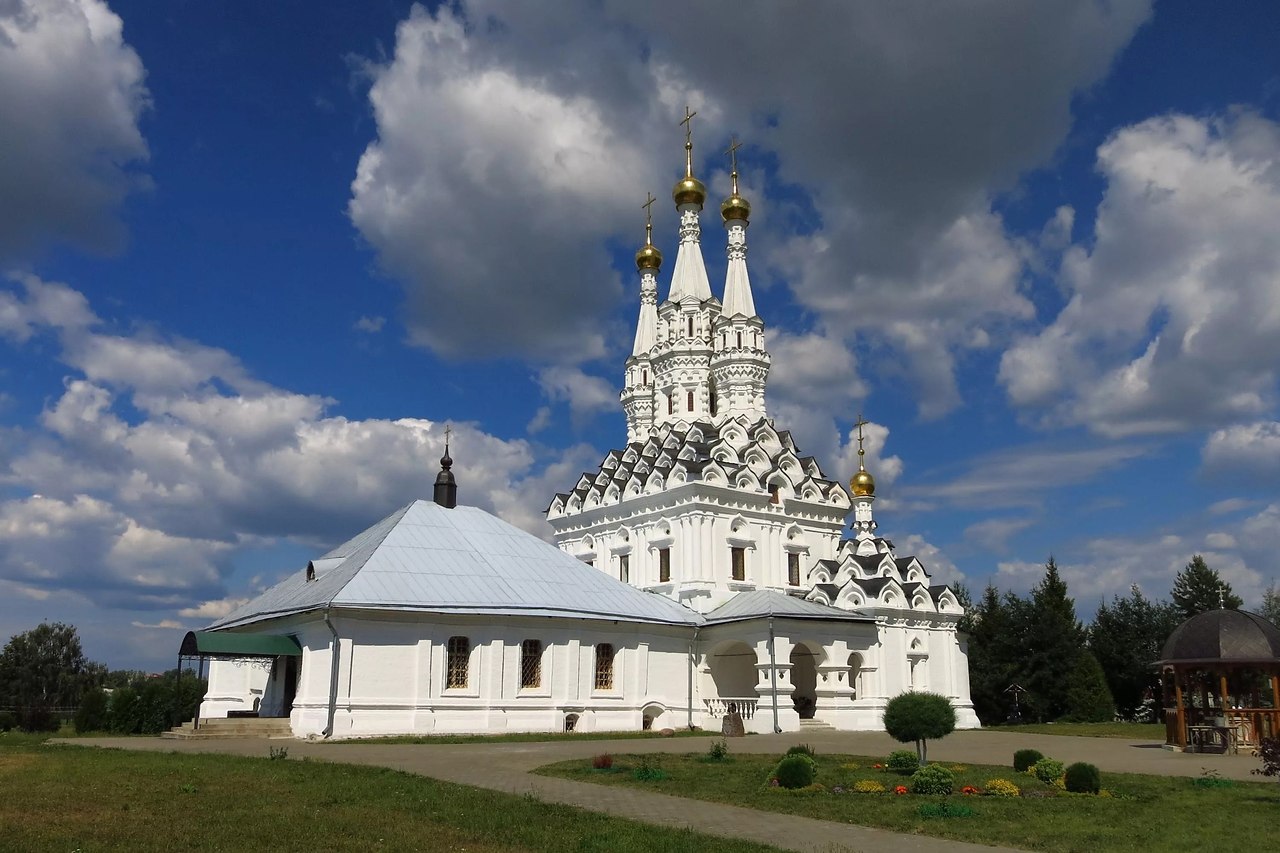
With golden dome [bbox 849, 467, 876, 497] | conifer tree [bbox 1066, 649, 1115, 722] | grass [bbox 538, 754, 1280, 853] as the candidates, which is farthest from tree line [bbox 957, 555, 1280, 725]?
grass [bbox 538, 754, 1280, 853]

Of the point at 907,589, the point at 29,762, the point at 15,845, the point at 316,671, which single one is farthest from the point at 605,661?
the point at 15,845

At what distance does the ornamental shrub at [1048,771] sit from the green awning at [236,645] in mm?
20105

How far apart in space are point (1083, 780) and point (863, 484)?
28658mm

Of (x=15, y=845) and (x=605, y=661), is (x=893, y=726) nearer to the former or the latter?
(x=15, y=845)

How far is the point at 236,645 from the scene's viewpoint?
90.3ft

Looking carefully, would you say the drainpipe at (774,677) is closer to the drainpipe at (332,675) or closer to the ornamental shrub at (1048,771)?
the drainpipe at (332,675)

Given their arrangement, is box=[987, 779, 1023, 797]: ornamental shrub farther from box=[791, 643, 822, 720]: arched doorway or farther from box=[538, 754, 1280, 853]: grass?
box=[791, 643, 822, 720]: arched doorway

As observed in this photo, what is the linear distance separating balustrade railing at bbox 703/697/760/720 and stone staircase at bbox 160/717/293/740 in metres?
13.6

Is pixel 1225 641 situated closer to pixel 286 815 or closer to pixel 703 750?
pixel 703 750

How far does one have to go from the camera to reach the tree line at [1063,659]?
147 ft

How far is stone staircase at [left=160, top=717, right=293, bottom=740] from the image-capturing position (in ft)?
83.6

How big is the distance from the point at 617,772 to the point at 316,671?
13354 mm

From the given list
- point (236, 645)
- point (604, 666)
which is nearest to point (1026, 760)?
point (604, 666)

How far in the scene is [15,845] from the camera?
9.38 meters
